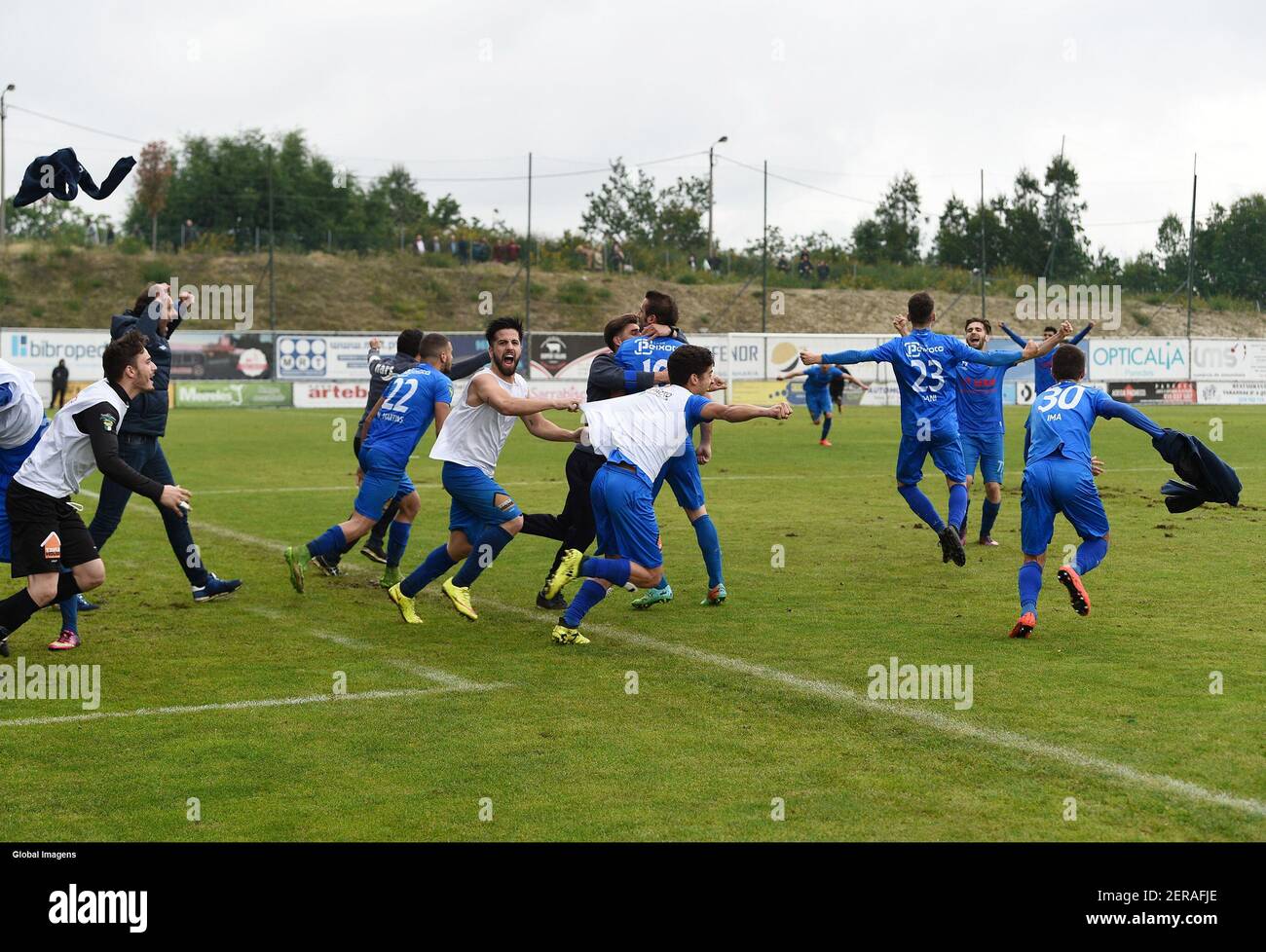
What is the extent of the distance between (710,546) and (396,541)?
2.58 m

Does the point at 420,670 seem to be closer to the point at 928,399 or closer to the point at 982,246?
the point at 928,399

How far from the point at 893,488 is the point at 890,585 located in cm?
801

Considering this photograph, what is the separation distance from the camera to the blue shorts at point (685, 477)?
9.86 m

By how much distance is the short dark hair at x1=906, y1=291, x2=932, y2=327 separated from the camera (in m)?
11.3

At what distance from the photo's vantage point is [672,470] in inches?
392

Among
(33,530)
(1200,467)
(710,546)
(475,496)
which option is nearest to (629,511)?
(475,496)

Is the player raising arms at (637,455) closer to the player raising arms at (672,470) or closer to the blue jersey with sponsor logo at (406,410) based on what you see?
the player raising arms at (672,470)

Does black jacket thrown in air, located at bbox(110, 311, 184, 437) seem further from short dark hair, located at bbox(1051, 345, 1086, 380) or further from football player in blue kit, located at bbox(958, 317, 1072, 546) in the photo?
football player in blue kit, located at bbox(958, 317, 1072, 546)

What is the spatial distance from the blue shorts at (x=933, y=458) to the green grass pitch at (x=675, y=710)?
81 centimetres

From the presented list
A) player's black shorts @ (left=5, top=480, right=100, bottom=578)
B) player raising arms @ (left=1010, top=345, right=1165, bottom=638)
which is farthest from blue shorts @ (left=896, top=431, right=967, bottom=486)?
player's black shorts @ (left=5, top=480, right=100, bottom=578)

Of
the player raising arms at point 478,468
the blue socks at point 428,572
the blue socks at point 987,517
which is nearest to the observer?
the player raising arms at point 478,468

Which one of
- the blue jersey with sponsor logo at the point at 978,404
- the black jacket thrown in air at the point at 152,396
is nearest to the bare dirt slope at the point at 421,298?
the blue jersey with sponsor logo at the point at 978,404

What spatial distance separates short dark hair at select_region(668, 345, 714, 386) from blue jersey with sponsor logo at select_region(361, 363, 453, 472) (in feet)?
6.43

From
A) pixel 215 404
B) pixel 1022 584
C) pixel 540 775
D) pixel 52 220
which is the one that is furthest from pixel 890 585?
pixel 52 220
